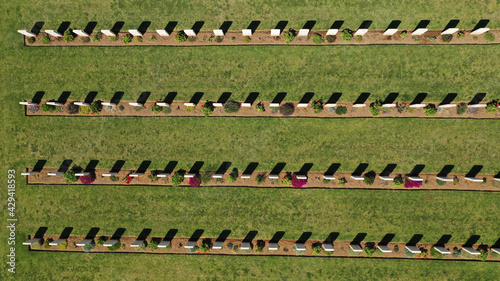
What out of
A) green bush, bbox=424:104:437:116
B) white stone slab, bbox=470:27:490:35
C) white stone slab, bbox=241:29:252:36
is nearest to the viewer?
white stone slab, bbox=470:27:490:35

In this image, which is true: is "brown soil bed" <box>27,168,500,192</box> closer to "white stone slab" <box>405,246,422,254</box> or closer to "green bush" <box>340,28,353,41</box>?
"white stone slab" <box>405,246,422,254</box>

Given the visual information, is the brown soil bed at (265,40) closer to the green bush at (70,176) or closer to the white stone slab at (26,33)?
the white stone slab at (26,33)

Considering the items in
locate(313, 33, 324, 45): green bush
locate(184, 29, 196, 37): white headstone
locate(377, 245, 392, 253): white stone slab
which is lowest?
locate(377, 245, 392, 253): white stone slab

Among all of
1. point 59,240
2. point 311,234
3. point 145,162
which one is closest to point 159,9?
point 145,162

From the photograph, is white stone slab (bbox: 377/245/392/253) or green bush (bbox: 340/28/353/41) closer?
white stone slab (bbox: 377/245/392/253)

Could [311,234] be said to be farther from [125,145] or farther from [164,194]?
[125,145]

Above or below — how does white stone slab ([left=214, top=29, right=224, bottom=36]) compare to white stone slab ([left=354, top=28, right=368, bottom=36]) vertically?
below

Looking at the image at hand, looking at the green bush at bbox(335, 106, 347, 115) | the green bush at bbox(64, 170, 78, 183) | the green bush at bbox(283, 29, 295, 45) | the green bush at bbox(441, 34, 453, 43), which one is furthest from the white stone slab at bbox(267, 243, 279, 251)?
the green bush at bbox(441, 34, 453, 43)

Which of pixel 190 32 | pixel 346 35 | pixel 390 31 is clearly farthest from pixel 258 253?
pixel 390 31
